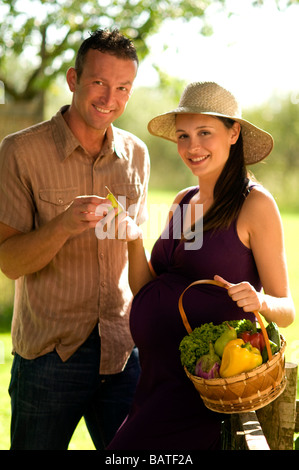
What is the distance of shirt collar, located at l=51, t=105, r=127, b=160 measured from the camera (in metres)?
2.82

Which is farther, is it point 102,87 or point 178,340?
point 102,87

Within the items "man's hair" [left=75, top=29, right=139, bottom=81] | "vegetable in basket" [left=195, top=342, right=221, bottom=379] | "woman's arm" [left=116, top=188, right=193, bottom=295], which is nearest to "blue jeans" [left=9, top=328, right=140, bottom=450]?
"woman's arm" [left=116, top=188, right=193, bottom=295]

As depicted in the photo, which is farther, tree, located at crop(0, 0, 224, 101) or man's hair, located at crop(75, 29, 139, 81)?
tree, located at crop(0, 0, 224, 101)

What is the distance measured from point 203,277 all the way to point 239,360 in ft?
1.77

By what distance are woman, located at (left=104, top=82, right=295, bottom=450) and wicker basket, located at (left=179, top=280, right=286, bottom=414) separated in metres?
0.27

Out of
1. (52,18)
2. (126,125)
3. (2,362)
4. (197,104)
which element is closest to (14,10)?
(52,18)

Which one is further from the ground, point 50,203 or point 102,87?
point 102,87

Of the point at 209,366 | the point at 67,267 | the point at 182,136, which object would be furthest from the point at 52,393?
the point at 182,136

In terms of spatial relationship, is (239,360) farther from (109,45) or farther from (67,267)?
(109,45)

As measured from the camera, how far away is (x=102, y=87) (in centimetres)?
276

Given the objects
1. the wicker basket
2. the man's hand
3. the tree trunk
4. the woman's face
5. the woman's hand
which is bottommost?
the wicker basket

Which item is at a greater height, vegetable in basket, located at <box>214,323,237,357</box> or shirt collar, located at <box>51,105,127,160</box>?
shirt collar, located at <box>51,105,127,160</box>

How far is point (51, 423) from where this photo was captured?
111 inches

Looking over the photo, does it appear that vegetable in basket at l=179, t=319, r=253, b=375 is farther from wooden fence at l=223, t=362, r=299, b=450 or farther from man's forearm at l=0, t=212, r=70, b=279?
man's forearm at l=0, t=212, r=70, b=279
